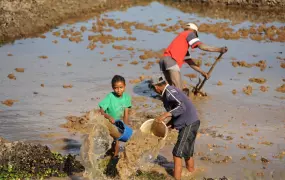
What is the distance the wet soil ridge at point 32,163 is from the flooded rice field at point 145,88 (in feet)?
2.78

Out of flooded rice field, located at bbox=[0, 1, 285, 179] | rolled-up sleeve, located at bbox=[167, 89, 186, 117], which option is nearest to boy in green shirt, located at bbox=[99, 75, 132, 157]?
rolled-up sleeve, located at bbox=[167, 89, 186, 117]

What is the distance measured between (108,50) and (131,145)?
9257 millimetres

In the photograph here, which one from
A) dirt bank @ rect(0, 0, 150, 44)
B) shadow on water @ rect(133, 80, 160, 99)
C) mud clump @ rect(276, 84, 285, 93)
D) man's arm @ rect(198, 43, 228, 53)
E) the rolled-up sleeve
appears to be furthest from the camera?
dirt bank @ rect(0, 0, 150, 44)

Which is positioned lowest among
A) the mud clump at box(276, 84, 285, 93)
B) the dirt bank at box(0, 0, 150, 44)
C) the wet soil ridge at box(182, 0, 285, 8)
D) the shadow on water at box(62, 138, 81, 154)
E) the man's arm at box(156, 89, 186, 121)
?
the wet soil ridge at box(182, 0, 285, 8)

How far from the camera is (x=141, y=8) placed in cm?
2627

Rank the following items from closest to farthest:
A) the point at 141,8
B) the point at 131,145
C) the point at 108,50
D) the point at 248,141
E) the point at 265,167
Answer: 1. the point at 131,145
2. the point at 265,167
3. the point at 248,141
4. the point at 108,50
5. the point at 141,8

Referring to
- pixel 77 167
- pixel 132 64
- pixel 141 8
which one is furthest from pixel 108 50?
pixel 141 8

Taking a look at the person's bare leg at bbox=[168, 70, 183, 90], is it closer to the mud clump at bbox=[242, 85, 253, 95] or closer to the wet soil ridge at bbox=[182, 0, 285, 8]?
the mud clump at bbox=[242, 85, 253, 95]

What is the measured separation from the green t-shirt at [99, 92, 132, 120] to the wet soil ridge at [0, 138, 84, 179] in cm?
77

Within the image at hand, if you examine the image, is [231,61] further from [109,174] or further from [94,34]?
[109,174]

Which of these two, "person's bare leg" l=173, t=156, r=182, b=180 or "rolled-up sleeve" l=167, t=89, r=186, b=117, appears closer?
"rolled-up sleeve" l=167, t=89, r=186, b=117

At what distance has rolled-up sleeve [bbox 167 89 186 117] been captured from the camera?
19.1ft

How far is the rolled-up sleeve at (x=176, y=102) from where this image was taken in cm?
581

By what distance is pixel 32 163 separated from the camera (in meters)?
6.18
